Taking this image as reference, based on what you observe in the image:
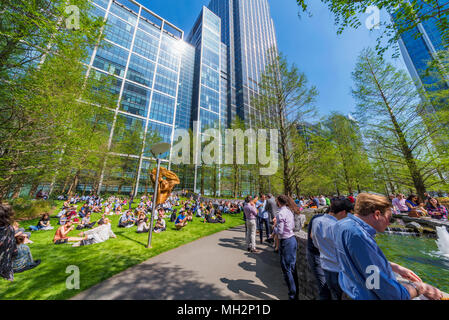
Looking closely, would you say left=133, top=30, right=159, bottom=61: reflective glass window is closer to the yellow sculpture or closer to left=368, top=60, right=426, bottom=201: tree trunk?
the yellow sculpture

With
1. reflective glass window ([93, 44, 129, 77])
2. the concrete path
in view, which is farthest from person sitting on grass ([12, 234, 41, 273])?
reflective glass window ([93, 44, 129, 77])

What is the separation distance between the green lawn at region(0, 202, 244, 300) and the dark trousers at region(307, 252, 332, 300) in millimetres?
4639

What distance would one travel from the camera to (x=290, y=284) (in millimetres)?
Result: 3027

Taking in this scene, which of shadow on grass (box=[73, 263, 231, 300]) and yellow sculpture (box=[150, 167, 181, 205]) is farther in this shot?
yellow sculpture (box=[150, 167, 181, 205])

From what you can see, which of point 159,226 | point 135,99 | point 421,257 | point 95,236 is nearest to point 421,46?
point 421,257

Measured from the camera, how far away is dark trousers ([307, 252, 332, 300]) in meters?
2.50

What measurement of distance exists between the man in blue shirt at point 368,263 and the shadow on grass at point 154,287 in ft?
8.64

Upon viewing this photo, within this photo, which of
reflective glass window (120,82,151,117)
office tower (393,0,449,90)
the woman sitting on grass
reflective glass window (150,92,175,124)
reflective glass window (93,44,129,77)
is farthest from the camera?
reflective glass window (150,92,175,124)

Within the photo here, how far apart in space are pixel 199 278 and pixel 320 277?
2693 millimetres

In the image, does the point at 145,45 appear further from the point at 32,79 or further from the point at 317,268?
the point at 317,268

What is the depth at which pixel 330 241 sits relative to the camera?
2.14 m

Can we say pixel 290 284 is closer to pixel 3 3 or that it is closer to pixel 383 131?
pixel 3 3

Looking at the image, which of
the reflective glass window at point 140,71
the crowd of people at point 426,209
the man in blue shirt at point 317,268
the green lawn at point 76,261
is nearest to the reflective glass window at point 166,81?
the reflective glass window at point 140,71

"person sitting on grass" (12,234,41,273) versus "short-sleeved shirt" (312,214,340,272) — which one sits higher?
"short-sleeved shirt" (312,214,340,272)
